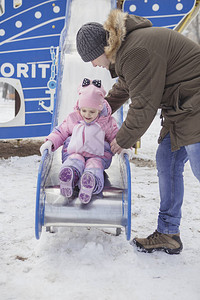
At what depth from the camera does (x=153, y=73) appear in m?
1.88

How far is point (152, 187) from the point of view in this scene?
4273 millimetres

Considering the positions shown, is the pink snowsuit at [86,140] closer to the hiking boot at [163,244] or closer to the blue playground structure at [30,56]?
the hiking boot at [163,244]

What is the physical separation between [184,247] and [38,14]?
13.9 feet

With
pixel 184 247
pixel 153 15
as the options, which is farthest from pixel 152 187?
pixel 153 15

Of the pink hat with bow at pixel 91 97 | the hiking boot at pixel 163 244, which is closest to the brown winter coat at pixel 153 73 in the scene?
the pink hat with bow at pixel 91 97

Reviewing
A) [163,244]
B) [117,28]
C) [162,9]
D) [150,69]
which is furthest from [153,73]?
[162,9]

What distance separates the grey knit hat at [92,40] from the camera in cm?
201

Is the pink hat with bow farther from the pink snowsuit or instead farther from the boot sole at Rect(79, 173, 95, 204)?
the boot sole at Rect(79, 173, 95, 204)

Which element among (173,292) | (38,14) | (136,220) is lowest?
(136,220)

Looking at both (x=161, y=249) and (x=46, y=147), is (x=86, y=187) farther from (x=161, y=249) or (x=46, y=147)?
(x=161, y=249)

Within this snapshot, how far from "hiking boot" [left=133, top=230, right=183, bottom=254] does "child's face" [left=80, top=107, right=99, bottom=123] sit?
3.49ft

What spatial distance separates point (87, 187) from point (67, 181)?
0.47ft

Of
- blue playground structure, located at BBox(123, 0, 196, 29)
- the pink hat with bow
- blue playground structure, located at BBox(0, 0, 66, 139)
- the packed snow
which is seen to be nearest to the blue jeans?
the packed snow

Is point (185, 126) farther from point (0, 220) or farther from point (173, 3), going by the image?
point (173, 3)
